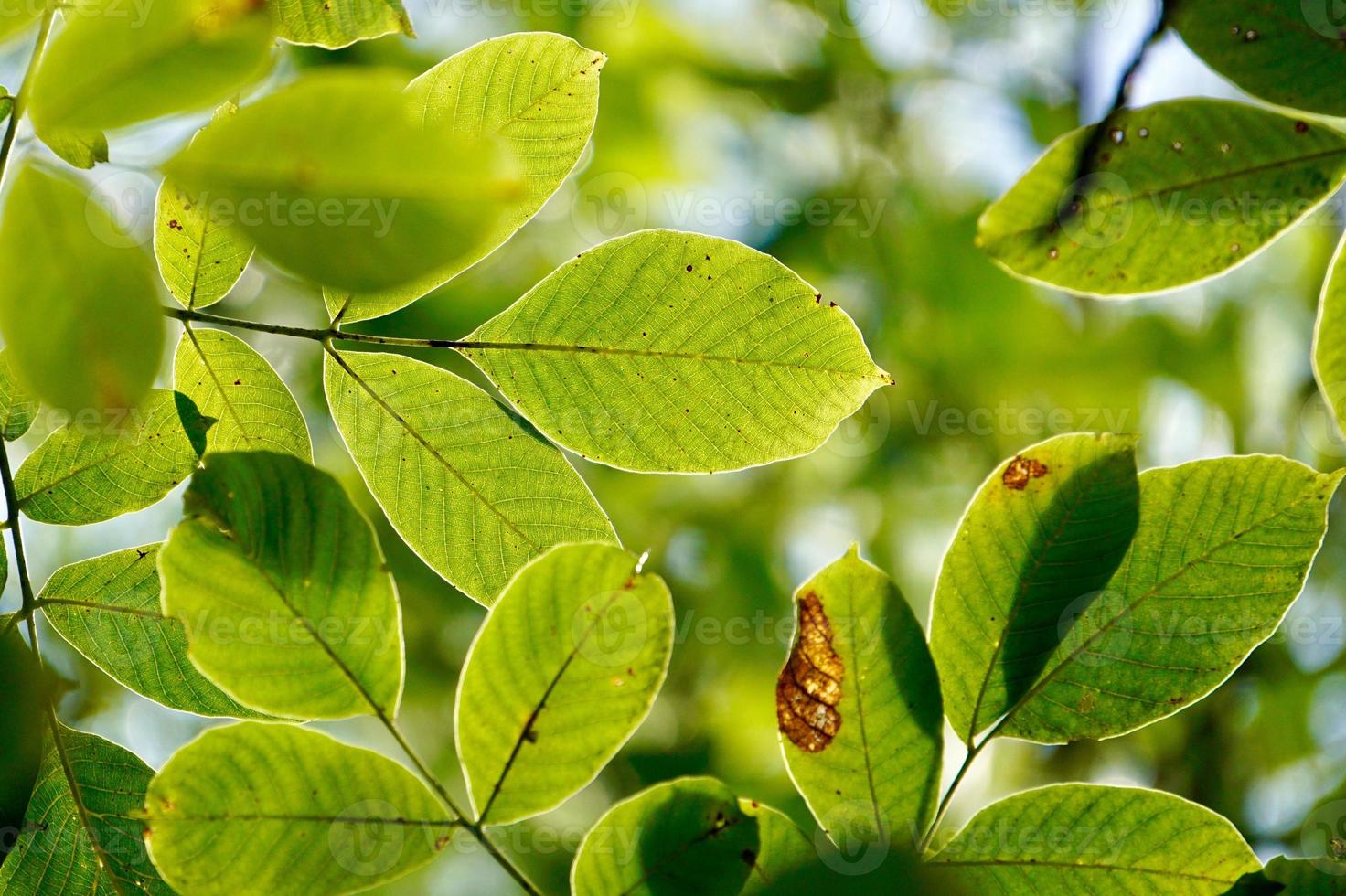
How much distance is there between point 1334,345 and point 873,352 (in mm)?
1617

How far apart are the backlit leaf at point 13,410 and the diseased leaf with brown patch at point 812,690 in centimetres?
63

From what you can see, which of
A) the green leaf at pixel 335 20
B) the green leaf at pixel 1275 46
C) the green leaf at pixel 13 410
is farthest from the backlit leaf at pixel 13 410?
the green leaf at pixel 1275 46

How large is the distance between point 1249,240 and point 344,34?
667mm

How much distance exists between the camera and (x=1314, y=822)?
3.86 ft

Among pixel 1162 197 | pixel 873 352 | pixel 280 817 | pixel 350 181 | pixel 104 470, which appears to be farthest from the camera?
pixel 873 352

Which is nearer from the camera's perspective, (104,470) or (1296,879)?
(1296,879)

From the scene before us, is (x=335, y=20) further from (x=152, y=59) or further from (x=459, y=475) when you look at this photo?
(x=459, y=475)

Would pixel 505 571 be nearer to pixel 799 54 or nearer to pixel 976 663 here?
pixel 976 663

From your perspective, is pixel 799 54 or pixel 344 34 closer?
pixel 344 34

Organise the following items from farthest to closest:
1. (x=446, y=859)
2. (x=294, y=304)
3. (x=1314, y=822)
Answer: (x=294, y=304) → (x=446, y=859) → (x=1314, y=822)

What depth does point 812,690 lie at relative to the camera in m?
0.68

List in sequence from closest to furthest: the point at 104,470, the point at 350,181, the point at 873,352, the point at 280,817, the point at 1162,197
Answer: the point at 350,181, the point at 280,817, the point at 1162,197, the point at 104,470, the point at 873,352

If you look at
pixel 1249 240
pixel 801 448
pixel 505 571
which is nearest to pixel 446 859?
pixel 505 571

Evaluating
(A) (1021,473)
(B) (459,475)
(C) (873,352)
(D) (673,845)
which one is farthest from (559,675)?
(C) (873,352)
